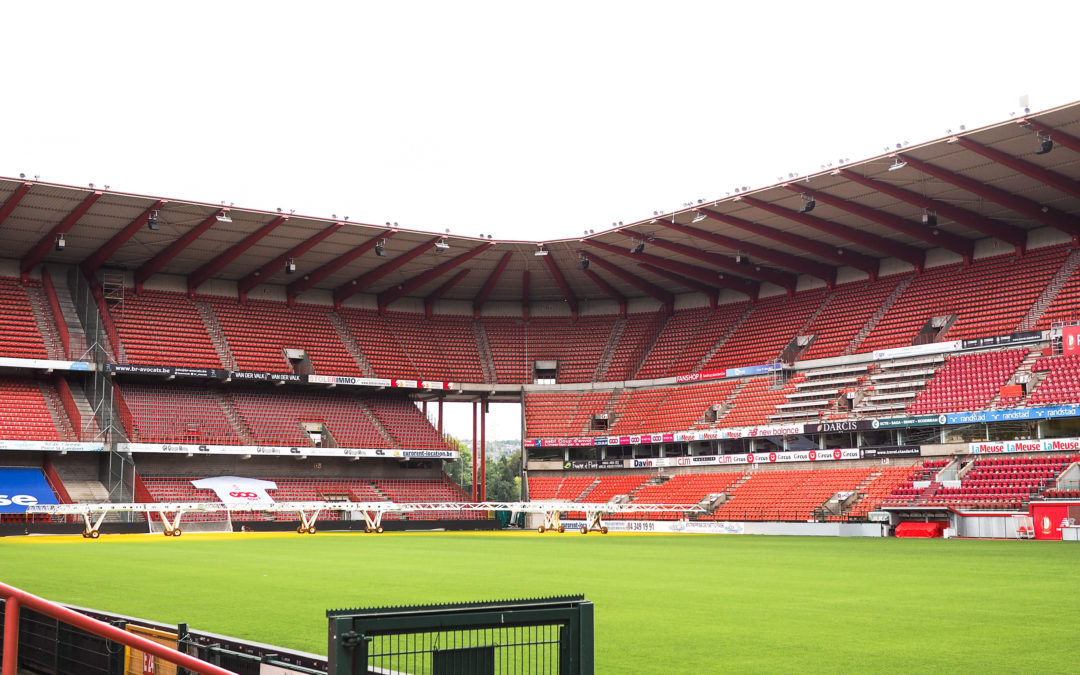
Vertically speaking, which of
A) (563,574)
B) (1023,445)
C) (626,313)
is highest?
(626,313)

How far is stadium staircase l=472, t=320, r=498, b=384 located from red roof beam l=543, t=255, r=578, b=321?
534 centimetres

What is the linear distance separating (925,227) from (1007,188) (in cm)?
519

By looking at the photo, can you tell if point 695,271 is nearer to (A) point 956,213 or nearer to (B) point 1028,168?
(A) point 956,213

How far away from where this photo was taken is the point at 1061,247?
4681 centimetres

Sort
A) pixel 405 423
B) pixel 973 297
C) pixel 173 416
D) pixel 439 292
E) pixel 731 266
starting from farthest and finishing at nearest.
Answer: pixel 439 292 < pixel 405 423 < pixel 731 266 < pixel 173 416 < pixel 973 297

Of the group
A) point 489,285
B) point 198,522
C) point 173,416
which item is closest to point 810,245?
point 489,285

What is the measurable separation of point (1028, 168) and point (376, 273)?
32234mm

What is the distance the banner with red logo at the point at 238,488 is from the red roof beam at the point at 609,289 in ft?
66.2

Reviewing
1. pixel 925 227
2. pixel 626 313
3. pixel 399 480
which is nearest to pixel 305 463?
pixel 399 480

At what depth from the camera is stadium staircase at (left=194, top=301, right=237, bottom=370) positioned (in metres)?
55.2

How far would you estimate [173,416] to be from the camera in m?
53.3

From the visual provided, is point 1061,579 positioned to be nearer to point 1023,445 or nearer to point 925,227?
point 1023,445

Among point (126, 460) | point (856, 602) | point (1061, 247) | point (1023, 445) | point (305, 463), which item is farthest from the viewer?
point (305, 463)

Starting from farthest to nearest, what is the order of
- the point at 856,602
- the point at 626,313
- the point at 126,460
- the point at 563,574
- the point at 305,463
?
the point at 626,313, the point at 305,463, the point at 126,460, the point at 563,574, the point at 856,602
